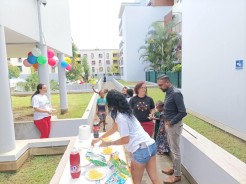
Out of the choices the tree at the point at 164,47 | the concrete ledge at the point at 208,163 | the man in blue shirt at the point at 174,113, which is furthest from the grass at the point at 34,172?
the tree at the point at 164,47

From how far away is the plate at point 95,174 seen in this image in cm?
216

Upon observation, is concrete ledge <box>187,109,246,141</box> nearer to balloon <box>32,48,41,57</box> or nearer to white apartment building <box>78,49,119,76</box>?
balloon <box>32,48,41,57</box>

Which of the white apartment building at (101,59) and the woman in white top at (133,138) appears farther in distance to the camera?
the white apartment building at (101,59)

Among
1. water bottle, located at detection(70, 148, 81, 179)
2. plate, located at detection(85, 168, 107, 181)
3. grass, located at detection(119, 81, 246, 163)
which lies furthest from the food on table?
grass, located at detection(119, 81, 246, 163)

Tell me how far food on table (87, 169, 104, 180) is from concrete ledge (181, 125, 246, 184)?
1.47m

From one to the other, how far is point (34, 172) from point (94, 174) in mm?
2430

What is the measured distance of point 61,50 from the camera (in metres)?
9.20

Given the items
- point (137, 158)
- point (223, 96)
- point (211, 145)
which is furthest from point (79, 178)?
point (223, 96)

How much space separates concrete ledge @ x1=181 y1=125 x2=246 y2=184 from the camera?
2.55 metres

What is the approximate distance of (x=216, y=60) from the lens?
6.79 meters

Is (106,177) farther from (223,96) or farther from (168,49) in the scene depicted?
(168,49)

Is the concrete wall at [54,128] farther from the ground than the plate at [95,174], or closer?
closer

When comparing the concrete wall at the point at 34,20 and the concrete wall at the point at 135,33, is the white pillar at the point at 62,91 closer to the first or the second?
the concrete wall at the point at 34,20

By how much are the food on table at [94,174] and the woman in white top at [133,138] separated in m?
0.35
